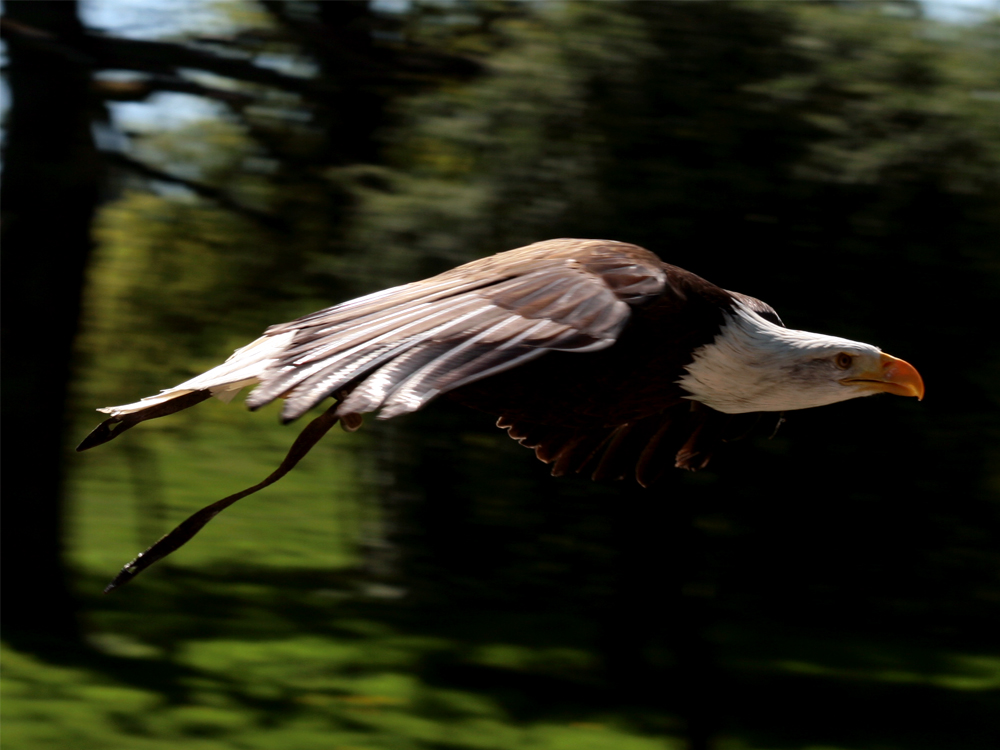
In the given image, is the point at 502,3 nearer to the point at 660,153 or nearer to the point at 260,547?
the point at 660,153

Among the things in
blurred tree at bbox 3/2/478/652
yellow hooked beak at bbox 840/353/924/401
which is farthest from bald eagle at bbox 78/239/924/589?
blurred tree at bbox 3/2/478/652

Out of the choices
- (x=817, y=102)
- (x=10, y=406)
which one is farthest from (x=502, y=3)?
(x=10, y=406)

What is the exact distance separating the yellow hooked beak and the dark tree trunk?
16.1ft

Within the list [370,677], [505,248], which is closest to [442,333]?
[505,248]

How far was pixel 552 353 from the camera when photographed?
10.1 ft

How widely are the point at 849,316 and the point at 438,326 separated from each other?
127 inches

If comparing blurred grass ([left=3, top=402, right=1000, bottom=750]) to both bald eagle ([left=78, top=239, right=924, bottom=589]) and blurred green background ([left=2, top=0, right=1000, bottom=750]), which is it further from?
bald eagle ([left=78, top=239, right=924, bottom=589])

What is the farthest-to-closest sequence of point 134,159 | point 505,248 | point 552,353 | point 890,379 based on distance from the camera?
point 134,159
point 505,248
point 890,379
point 552,353

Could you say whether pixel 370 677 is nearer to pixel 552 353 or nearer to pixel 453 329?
pixel 552 353

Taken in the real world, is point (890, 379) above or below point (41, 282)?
above

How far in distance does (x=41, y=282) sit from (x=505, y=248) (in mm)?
2848

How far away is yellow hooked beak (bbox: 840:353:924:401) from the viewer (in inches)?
129

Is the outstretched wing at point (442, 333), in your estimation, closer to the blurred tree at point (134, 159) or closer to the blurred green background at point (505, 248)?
the blurred green background at point (505, 248)

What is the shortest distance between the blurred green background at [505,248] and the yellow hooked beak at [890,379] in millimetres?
2038
